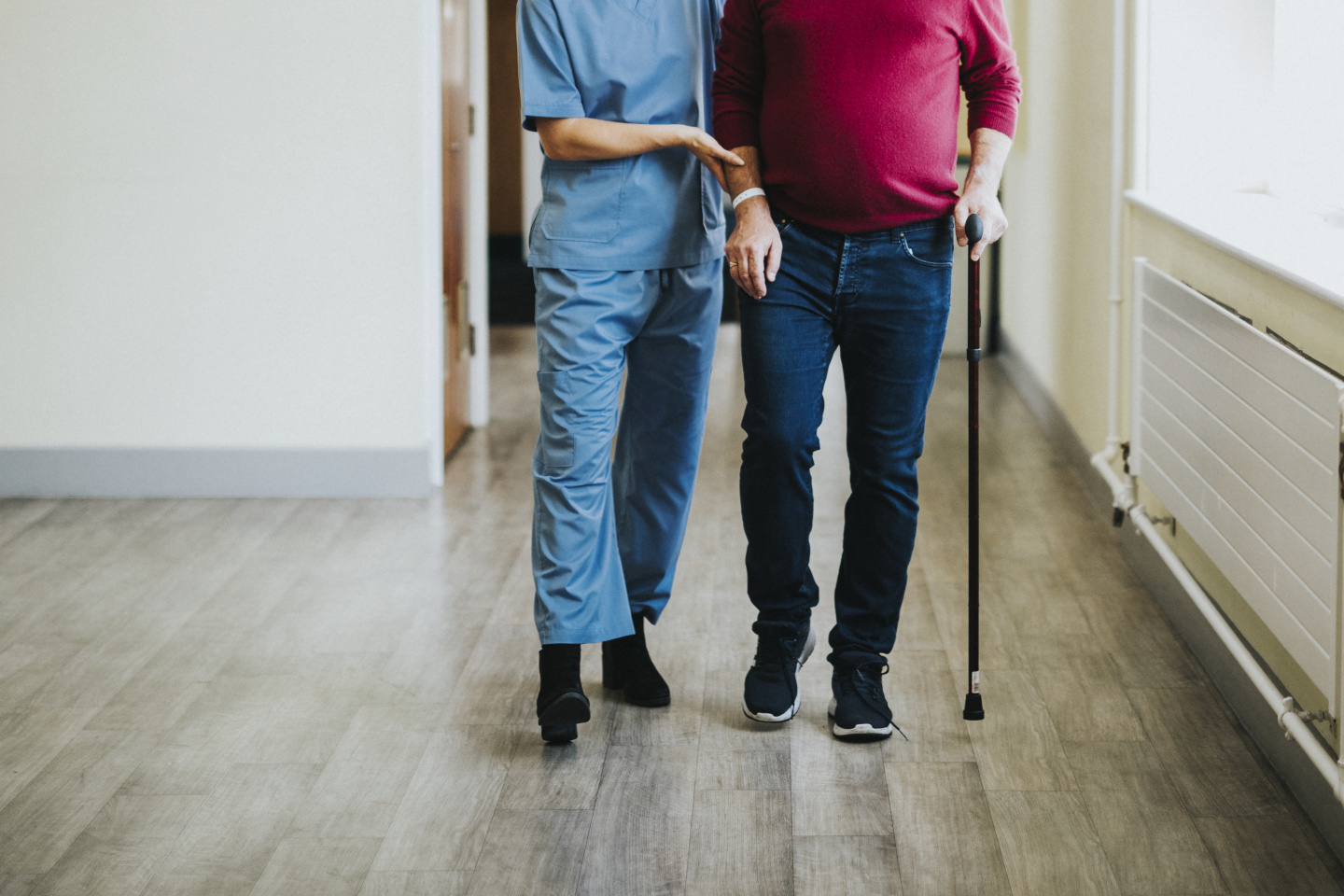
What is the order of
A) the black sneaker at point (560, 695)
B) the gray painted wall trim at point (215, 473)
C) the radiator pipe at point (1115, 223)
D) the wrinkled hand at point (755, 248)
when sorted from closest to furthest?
the wrinkled hand at point (755, 248)
the black sneaker at point (560, 695)
the radiator pipe at point (1115, 223)
the gray painted wall trim at point (215, 473)

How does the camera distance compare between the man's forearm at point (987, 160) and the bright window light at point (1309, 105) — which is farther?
the bright window light at point (1309, 105)

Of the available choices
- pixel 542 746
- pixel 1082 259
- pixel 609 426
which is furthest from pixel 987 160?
pixel 1082 259

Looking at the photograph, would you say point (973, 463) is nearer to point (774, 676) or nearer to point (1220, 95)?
point (774, 676)

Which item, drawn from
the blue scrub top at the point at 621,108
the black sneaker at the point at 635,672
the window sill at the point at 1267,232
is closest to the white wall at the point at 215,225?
the black sneaker at the point at 635,672

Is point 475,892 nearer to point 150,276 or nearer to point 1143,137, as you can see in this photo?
point 1143,137

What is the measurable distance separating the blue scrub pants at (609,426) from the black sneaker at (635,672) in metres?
0.12

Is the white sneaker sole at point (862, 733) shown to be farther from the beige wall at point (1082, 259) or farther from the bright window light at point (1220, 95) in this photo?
the bright window light at point (1220, 95)

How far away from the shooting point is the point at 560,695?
2.05 metres

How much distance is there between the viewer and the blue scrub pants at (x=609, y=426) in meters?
2.01

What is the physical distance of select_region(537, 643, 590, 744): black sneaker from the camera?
2053 millimetres

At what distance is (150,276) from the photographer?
3.51 metres

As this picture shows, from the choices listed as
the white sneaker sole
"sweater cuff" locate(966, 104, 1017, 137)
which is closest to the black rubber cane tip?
"sweater cuff" locate(966, 104, 1017, 137)

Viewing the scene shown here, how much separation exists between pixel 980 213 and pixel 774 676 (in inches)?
31.2

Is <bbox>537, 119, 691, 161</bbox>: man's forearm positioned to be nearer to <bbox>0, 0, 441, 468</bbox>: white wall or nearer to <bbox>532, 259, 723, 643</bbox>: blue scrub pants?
<bbox>532, 259, 723, 643</bbox>: blue scrub pants
